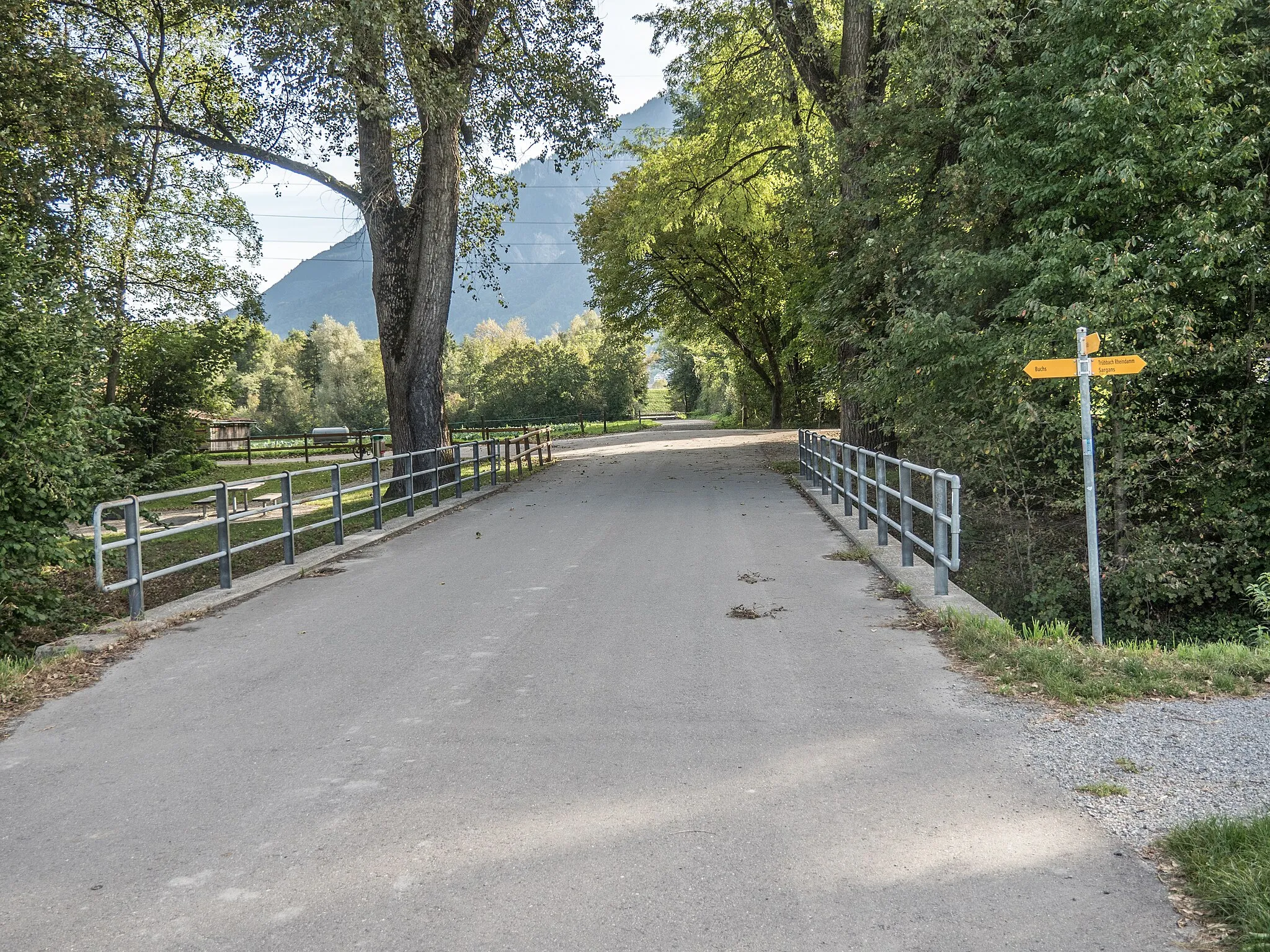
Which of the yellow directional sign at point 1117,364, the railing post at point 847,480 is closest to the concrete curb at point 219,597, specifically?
the railing post at point 847,480

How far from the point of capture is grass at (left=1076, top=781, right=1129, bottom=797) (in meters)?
4.21

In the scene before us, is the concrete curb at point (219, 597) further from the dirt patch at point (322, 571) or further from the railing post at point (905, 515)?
the railing post at point (905, 515)

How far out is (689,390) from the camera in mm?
95625

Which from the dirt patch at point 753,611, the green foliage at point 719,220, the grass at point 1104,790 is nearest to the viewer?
the grass at point 1104,790

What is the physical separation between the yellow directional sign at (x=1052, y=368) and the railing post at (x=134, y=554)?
7564 mm

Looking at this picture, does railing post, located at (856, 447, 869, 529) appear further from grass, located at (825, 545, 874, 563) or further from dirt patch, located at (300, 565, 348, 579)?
dirt patch, located at (300, 565, 348, 579)

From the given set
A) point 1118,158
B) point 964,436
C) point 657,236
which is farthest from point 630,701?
point 657,236

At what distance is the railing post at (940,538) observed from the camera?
27.4 feet

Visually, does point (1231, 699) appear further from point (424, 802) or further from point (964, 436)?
point (964, 436)

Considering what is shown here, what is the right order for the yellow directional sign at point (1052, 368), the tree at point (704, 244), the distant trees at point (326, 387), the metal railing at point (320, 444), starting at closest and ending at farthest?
the yellow directional sign at point (1052, 368)
the tree at point (704, 244)
the metal railing at point (320, 444)
the distant trees at point (326, 387)

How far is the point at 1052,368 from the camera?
25.0 feet

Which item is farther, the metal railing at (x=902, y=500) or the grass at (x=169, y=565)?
the grass at (x=169, y=565)

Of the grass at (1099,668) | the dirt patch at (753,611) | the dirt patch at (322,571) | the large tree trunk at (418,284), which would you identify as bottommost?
the grass at (1099,668)

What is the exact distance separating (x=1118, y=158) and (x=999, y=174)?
1615 mm
